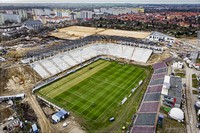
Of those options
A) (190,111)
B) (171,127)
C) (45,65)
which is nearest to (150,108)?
(171,127)

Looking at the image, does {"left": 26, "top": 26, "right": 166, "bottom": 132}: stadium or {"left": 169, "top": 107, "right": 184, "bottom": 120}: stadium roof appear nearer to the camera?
{"left": 169, "top": 107, "right": 184, "bottom": 120}: stadium roof

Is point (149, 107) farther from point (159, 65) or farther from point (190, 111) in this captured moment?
point (159, 65)

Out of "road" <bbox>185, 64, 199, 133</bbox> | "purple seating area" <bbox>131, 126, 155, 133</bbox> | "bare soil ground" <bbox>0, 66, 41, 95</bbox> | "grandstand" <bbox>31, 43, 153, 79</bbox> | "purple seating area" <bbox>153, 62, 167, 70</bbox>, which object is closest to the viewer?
"purple seating area" <bbox>131, 126, 155, 133</bbox>

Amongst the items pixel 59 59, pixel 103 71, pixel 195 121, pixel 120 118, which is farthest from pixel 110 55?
pixel 195 121

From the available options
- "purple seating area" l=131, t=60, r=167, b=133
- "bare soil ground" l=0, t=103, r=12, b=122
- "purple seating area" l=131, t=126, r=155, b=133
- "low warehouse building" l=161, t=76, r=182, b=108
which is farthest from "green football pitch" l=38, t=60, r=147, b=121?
"low warehouse building" l=161, t=76, r=182, b=108

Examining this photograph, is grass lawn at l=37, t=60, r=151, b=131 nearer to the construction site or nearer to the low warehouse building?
the construction site
